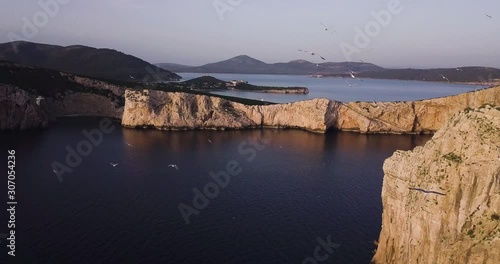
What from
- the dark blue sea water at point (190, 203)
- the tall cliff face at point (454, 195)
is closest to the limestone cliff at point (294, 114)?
the dark blue sea water at point (190, 203)

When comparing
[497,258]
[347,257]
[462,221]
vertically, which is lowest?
[347,257]

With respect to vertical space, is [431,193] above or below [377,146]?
above

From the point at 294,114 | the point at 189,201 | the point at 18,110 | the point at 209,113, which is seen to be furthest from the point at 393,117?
the point at 18,110

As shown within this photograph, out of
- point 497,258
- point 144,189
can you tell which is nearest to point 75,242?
point 144,189

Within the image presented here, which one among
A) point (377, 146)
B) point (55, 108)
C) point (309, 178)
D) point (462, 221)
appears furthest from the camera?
point (55, 108)

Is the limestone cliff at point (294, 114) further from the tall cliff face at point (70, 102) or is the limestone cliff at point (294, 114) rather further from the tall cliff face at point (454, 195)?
the tall cliff face at point (454, 195)

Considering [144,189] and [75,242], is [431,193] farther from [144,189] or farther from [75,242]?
[144,189]
